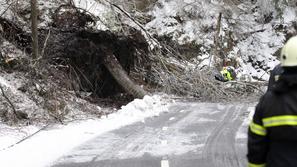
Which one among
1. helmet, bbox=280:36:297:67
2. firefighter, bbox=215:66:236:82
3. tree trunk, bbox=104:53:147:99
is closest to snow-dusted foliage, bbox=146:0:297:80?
firefighter, bbox=215:66:236:82

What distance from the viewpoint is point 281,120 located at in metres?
2.84

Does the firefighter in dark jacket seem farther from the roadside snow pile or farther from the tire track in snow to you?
the roadside snow pile

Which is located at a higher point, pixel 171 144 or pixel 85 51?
pixel 85 51

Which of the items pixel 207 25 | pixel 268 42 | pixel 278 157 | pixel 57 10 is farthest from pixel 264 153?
pixel 268 42

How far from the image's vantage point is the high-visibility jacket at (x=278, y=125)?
2814 millimetres

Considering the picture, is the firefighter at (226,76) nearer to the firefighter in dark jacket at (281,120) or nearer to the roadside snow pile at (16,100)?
the roadside snow pile at (16,100)

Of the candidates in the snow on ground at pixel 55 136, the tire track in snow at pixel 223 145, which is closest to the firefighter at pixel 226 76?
the snow on ground at pixel 55 136

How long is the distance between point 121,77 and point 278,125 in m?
11.4

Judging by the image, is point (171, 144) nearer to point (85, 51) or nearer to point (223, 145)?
point (223, 145)

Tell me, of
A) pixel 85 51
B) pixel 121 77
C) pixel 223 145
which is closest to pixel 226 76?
pixel 121 77

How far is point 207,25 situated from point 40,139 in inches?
765

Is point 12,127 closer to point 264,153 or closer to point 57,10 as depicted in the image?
point 57,10

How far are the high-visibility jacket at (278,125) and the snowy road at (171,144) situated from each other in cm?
365

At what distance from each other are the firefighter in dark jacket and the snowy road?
367 cm
